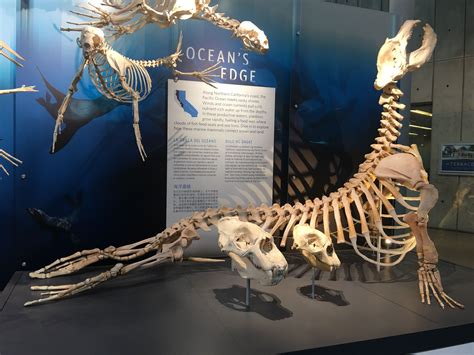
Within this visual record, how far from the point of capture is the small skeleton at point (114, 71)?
2658 millimetres

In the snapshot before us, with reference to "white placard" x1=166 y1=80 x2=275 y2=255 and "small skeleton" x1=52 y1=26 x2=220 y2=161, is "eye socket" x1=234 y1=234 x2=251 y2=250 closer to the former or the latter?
"small skeleton" x1=52 y1=26 x2=220 y2=161

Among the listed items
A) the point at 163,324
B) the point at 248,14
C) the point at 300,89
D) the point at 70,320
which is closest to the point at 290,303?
the point at 163,324

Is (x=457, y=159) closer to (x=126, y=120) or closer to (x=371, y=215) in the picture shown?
(x=371, y=215)

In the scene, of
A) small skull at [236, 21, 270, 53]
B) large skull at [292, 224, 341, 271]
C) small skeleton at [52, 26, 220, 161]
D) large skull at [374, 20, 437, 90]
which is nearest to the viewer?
small skeleton at [52, 26, 220, 161]

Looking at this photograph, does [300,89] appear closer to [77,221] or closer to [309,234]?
[309,234]

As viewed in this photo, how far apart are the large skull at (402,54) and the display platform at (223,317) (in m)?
1.77

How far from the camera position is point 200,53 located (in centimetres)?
404

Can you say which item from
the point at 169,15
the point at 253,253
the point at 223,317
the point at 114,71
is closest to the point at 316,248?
the point at 253,253

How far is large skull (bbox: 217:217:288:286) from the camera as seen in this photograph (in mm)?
2453

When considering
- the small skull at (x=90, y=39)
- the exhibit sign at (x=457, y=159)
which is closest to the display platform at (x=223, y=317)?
the small skull at (x=90, y=39)

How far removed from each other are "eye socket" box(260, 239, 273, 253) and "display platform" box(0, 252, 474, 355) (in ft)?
1.46

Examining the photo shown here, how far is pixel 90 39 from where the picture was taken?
2617 millimetres

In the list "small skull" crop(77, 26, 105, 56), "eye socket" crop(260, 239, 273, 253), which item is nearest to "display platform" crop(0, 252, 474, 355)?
"eye socket" crop(260, 239, 273, 253)

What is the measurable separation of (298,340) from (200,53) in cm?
284
